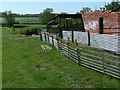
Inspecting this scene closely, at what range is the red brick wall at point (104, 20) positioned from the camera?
19719 mm

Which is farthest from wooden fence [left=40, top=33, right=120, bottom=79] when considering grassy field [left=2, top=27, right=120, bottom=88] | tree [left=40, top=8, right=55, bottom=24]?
tree [left=40, top=8, right=55, bottom=24]

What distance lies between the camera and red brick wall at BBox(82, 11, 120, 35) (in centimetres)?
1972

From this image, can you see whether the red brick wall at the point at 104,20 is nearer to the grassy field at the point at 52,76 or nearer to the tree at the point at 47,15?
the grassy field at the point at 52,76

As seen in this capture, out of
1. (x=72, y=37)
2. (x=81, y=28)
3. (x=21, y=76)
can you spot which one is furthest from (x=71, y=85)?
(x=81, y=28)

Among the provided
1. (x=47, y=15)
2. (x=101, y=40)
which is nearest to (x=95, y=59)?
(x=101, y=40)

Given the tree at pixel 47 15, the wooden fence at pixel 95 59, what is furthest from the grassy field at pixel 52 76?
the tree at pixel 47 15

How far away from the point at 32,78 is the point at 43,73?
896 millimetres

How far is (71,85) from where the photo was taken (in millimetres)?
8422

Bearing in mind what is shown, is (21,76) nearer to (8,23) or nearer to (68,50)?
(68,50)

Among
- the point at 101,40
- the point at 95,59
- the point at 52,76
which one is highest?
the point at 101,40

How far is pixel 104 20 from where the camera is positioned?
21469 mm

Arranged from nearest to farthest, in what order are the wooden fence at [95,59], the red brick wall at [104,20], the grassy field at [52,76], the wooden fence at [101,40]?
the grassy field at [52,76] < the wooden fence at [95,59] < the wooden fence at [101,40] < the red brick wall at [104,20]

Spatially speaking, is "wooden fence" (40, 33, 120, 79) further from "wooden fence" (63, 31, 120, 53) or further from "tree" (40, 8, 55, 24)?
"tree" (40, 8, 55, 24)

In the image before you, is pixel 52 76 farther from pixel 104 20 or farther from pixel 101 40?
pixel 104 20
